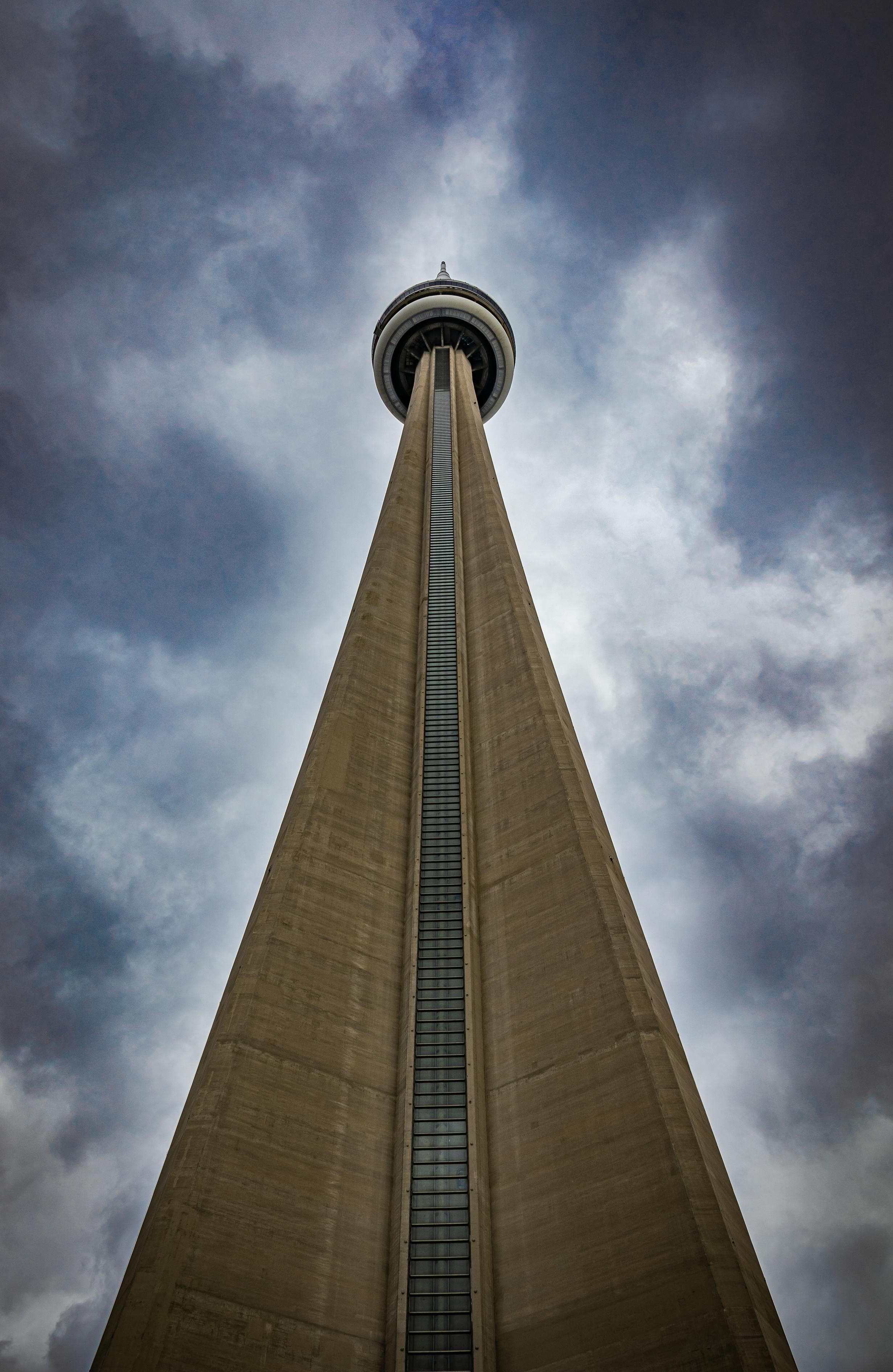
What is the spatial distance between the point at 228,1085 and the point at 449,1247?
4.07m

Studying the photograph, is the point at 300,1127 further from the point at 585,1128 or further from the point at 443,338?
the point at 443,338

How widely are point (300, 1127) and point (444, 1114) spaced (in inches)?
98.9

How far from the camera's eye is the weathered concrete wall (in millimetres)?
11609

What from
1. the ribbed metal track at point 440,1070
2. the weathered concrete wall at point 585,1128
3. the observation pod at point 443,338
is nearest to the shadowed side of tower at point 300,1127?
the ribbed metal track at point 440,1070

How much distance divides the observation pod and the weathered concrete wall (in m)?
31.4

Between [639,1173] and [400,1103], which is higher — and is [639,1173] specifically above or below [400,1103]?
below

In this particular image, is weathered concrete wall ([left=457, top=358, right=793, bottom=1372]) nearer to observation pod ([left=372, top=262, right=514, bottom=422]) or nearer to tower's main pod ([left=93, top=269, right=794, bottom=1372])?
tower's main pod ([left=93, top=269, right=794, bottom=1372])

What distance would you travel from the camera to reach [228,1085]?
46.0 feet

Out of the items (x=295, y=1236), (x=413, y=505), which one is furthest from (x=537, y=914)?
(x=413, y=505)

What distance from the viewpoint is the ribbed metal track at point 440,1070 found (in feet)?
42.5

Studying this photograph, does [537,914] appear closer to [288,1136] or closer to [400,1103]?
[400,1103]

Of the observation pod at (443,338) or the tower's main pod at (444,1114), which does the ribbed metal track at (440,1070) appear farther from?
the observation pod at (443,338)

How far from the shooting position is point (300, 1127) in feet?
46.9

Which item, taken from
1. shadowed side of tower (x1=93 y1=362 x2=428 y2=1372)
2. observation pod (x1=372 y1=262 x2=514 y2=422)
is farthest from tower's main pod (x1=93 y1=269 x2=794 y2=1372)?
observation pod (x1=372 y1=262 x2=514 y2=422)
